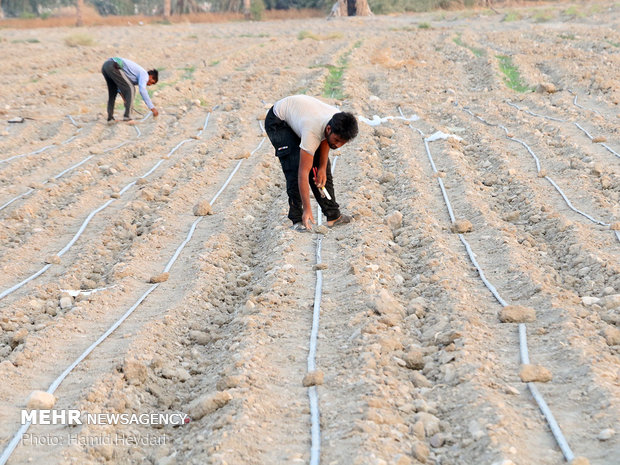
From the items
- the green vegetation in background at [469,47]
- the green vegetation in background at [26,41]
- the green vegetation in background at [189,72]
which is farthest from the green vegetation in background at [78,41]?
the green vegetation in background at [469,47]

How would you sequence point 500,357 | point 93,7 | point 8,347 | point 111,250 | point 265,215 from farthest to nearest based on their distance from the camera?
point 93,7 < point 265,215 < point 111,250 < point 8,347 < point 500,357

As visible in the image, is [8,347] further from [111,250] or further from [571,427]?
[571,427]

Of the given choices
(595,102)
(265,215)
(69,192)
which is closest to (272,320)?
(265,215)

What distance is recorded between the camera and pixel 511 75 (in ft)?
39.8

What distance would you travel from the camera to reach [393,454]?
8.97 ft

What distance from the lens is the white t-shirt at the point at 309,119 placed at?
4848 millimetres

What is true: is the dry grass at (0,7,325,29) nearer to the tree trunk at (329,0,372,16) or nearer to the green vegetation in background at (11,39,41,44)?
the tree trunk at (329,0,372,16)

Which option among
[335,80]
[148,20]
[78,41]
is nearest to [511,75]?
[335,80]

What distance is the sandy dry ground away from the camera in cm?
299

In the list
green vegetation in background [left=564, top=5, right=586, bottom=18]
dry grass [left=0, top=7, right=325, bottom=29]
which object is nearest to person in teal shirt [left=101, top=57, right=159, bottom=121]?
green vegetation in background [left=564, top=5, right=586, bottom=18]

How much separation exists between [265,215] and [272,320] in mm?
2322

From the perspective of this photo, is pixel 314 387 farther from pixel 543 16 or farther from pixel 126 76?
pixel 543 16

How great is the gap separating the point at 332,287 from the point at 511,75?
8.76 m

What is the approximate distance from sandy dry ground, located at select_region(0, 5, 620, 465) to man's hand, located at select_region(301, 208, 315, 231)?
0.16 m
